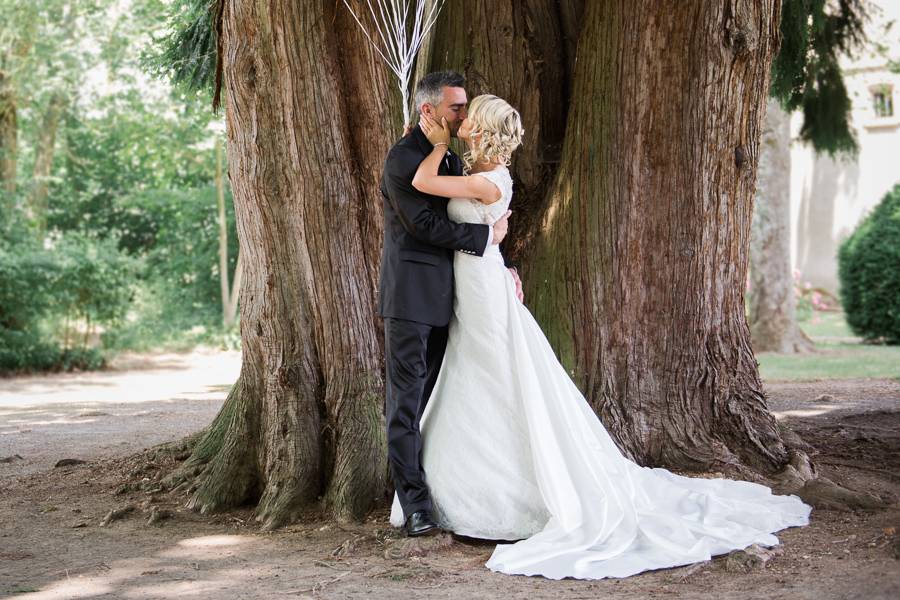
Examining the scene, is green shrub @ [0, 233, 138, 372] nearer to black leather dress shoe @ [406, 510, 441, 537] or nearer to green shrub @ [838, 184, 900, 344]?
black leather dress shoe @ [406, 510, 441, 537]

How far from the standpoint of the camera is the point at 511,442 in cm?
455

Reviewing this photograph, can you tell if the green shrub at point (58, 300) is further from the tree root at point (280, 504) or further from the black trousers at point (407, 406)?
the black trousers at point (407, 406)

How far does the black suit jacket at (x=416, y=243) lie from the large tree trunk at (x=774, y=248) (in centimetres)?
1098

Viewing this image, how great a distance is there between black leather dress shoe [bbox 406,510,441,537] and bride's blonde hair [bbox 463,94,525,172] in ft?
5.67

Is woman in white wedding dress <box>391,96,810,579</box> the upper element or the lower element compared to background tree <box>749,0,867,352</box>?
lower

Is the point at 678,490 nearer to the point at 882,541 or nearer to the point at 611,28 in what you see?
the point at 882,541

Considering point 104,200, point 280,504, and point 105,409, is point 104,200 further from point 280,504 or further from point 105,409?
point 280,504

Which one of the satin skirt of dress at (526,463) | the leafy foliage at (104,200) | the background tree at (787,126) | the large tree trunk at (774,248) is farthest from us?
the large tree trunk at (774,248)

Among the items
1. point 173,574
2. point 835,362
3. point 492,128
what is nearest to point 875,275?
point 835,362

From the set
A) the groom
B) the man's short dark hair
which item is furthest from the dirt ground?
the man's short dark hair

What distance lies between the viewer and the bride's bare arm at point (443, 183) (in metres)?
4.41

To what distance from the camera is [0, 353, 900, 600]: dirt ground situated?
3.81 metres

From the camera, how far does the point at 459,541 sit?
4.53m

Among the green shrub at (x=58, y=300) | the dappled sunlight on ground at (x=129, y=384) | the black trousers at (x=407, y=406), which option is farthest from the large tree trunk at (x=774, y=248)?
the black trousers at (x=407, y=406)
